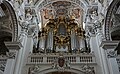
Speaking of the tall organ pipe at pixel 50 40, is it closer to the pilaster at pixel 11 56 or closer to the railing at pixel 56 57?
the railing at pixel 56 57

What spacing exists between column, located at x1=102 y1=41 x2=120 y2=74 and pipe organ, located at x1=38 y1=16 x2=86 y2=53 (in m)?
2.93

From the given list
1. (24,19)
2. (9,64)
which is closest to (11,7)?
(24,19)

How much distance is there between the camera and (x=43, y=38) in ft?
50.7

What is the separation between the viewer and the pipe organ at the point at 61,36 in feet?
47.4

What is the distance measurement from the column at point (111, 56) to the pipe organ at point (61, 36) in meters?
2.93

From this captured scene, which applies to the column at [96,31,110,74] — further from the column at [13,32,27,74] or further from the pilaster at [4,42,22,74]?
the pilaster at [4,42,22,74]

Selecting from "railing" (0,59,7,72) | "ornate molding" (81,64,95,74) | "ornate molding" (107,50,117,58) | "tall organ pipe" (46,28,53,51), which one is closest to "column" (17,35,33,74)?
"railing" (0,59,7,72)

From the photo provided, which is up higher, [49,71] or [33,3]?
[33,3]

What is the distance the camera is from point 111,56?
10.9 metres

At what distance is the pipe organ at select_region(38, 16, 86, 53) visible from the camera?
14.4 meters

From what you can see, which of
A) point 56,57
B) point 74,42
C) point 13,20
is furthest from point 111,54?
point 13,20

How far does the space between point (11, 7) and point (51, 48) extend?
14.8 feet

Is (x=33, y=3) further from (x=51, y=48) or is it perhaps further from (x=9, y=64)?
(x=9, y=64)

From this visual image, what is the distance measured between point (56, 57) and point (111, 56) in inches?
135
